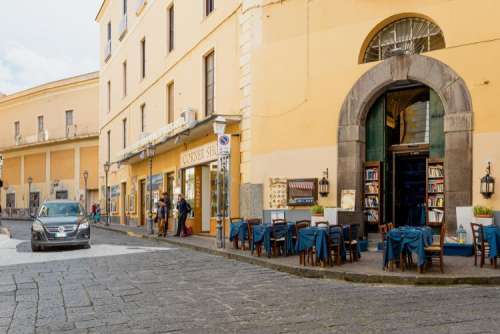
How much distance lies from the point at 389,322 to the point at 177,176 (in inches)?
644

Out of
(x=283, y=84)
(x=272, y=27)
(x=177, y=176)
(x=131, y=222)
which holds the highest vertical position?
(x=272, y=27)

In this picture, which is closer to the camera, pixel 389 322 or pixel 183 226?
pixel 389 322

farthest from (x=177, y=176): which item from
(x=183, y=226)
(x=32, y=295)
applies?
(x=32, y=295)

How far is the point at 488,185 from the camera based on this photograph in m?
11.0

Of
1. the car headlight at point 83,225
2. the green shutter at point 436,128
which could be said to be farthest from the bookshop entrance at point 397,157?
the car headlight at point 83,225

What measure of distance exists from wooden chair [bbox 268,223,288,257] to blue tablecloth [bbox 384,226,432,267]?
3.03 metres

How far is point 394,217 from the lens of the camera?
13430 millimetres

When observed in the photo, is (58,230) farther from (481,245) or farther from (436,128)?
(481,245)

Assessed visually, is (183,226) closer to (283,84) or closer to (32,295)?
(283,84)

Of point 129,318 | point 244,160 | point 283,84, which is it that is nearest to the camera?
point 129,318

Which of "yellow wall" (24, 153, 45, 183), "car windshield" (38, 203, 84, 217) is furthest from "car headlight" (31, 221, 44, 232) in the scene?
"yellow wall" (24, 153, 45, 183)

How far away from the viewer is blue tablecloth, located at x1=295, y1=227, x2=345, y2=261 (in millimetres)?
10125

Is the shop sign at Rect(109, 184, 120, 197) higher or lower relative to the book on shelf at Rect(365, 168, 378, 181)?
lower

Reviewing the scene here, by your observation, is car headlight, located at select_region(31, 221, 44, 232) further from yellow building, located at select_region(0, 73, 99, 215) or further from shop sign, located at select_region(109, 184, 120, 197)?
yellow building, located at select_region(0, 73, 99, 215)
